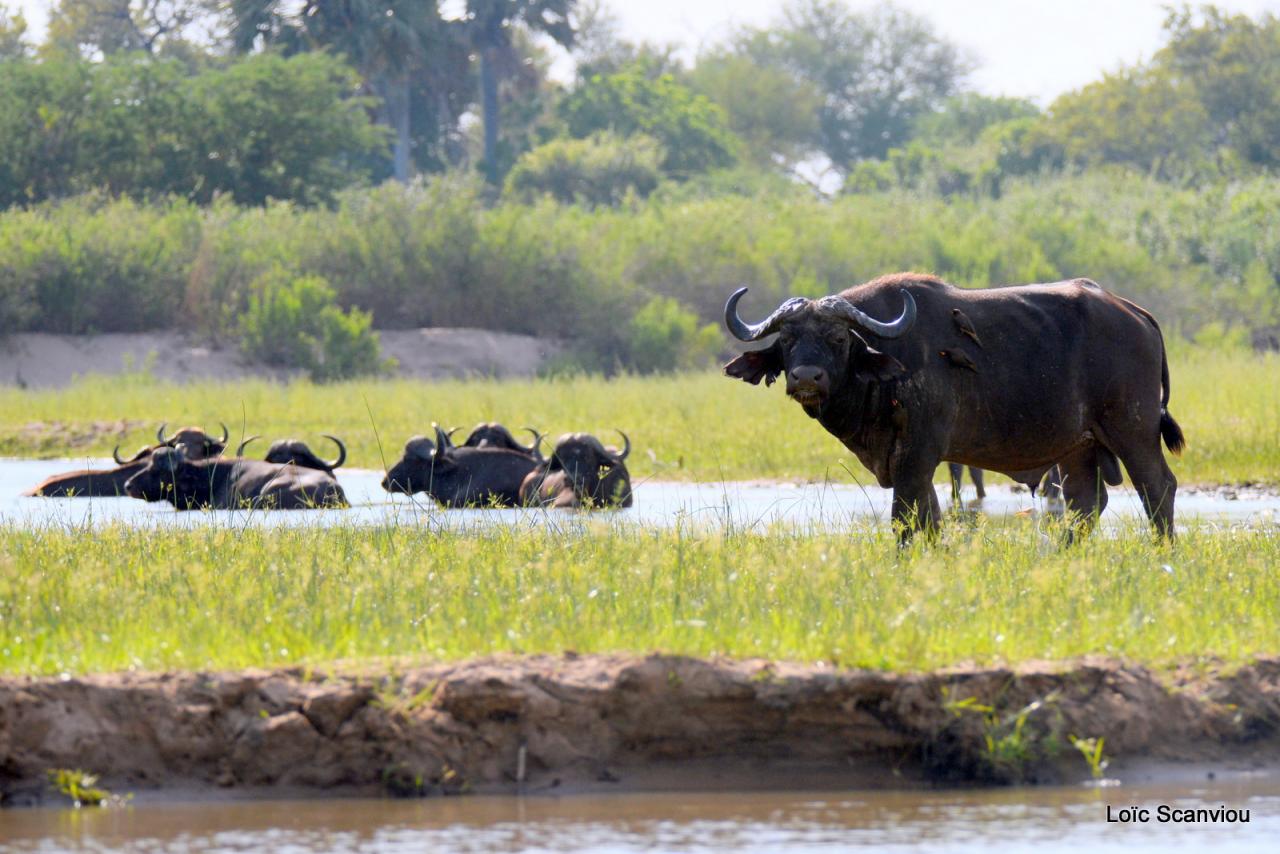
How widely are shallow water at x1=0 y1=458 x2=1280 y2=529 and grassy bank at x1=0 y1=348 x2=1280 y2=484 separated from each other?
58cm

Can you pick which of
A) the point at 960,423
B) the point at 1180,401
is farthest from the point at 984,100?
the point at 960,423

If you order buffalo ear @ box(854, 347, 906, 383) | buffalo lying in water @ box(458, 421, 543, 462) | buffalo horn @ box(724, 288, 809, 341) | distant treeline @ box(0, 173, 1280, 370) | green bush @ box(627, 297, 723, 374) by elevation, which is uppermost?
distant treeline @ box(0, 173, 1280, 370)

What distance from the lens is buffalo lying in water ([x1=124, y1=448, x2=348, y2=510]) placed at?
46.1 feet

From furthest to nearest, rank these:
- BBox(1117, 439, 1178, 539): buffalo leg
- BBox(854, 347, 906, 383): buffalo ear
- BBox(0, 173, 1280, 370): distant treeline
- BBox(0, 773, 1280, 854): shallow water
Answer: BBox(0, 173, 1280, 370): distant treeline < BBox(1117, 439, 1178, 539): buffalo leg < BBox(854, 347, 906, 383): buffalo ear < BBox(0, 773, 1280, 854): shallow water

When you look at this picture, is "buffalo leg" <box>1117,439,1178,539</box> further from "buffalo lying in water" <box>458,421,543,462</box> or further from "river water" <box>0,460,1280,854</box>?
"buffalo lying in water" <box>458,421,543,462</box>

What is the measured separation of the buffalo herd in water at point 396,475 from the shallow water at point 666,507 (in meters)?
0.22

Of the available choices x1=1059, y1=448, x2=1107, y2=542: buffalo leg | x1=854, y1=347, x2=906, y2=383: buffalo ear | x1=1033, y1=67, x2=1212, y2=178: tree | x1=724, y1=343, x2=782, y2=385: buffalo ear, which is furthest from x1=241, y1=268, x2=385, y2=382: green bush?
x1=1033, y1=67, x2=1212, y2=178: tree

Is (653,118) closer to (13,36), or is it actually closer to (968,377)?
(13,36)

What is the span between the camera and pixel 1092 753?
19.2ft

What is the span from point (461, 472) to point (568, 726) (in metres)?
9.60

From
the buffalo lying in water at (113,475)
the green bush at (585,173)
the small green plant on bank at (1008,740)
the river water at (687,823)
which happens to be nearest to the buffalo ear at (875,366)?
the small green plant on bank at (1008,740)

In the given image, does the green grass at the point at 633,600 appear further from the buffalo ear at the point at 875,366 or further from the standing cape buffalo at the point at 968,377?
the buffalo ear at the point at 875,366

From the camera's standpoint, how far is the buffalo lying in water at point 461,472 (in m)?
15.2

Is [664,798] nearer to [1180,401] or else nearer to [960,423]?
[960,423]
